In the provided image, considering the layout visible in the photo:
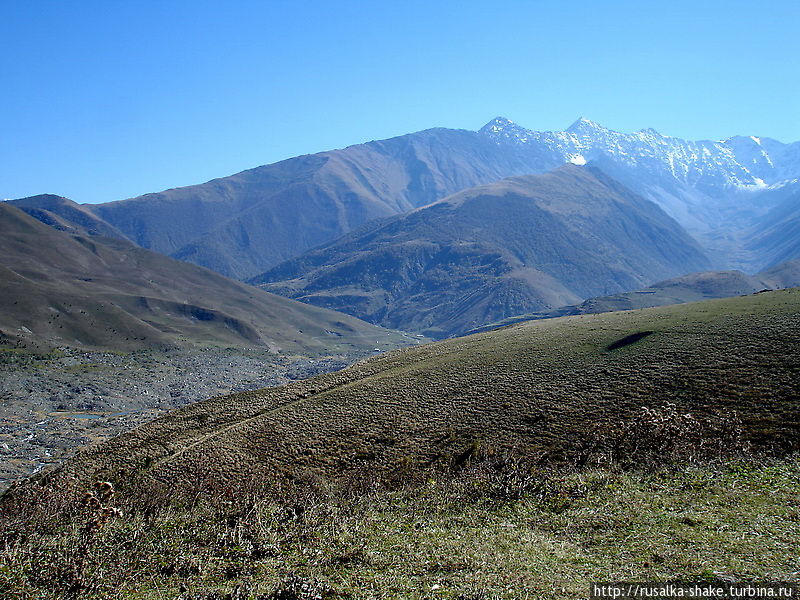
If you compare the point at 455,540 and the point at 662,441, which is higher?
the point at 455,540

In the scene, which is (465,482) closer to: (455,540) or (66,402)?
(455,540)

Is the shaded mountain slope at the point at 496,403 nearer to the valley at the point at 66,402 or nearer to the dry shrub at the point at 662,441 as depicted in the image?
the dry shrub at the point at 662,441

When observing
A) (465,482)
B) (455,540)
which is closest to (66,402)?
(465,482)

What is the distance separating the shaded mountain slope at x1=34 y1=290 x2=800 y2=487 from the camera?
41062 mm

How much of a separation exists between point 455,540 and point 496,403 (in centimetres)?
2816

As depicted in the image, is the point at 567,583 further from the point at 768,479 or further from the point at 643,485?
the point at 768,479

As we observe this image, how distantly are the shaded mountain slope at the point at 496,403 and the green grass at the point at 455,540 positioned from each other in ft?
30.5

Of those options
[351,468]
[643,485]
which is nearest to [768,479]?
[643,485]

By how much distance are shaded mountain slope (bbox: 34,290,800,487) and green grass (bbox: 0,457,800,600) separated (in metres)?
9.29

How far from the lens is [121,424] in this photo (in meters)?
139

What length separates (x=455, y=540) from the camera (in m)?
21.9

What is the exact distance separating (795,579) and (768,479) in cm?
1300

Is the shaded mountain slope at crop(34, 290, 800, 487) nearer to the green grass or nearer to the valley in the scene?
the green grass

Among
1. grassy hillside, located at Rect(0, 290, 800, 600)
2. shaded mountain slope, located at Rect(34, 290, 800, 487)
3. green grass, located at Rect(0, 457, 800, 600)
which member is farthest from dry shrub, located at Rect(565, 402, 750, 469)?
green grass, located at Rect(0, 457, 800, 600)
